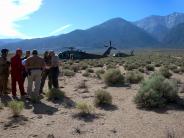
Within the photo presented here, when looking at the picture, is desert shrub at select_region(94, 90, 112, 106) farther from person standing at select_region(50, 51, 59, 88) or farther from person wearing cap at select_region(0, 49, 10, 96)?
person wearing cap at select_region(0, 49, 10, 96)

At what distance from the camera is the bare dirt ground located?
9430 millimetres

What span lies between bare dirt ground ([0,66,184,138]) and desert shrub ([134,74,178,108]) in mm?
332

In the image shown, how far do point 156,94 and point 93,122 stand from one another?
Result: 116 inches

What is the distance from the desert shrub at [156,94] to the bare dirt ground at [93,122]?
0.33 metres

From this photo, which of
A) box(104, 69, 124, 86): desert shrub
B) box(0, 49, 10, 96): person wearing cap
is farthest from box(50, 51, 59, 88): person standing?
box(104, 69, 124, 86): desert shrub

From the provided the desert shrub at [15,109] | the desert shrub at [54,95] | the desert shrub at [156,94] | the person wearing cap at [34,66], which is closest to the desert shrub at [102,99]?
the desert shrub at [156,94]

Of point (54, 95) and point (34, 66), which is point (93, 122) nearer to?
point (54, 95)

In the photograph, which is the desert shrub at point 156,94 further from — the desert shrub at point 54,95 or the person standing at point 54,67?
the person standing at point 54,67

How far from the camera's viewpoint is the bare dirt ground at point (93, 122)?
9.43 metres

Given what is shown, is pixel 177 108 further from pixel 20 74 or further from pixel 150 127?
pixel 20 74

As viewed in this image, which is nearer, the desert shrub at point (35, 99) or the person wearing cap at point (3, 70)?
the desert shrub at point (35, 99)

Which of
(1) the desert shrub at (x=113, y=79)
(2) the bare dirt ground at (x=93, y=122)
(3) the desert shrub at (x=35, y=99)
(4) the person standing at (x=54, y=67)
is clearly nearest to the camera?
(2) the bare dirt ground at (x=93, y=122)

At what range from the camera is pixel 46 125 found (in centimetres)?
1026

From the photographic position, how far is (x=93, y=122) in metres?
10.6
